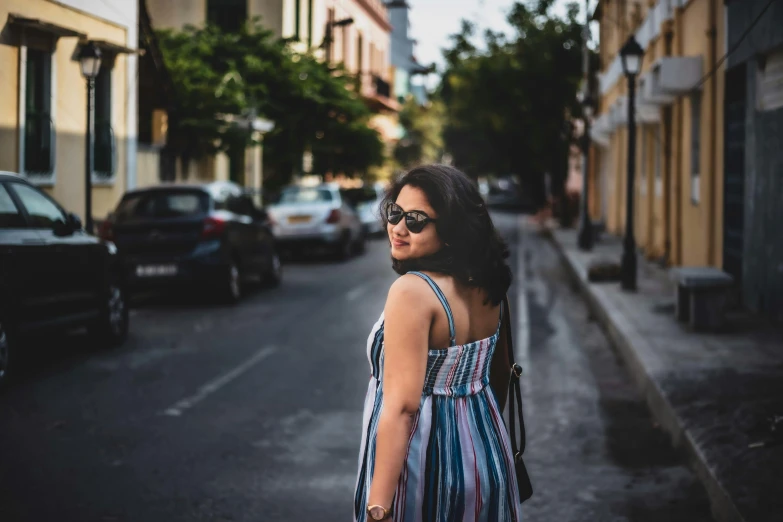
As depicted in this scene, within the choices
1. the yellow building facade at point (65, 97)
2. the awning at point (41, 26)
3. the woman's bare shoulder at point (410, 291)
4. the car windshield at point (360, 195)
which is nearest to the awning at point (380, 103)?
the car windshield at point (360, 195)

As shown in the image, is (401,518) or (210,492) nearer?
(401,518)

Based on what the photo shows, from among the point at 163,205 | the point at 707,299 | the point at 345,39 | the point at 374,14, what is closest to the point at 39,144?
the point at 163,205

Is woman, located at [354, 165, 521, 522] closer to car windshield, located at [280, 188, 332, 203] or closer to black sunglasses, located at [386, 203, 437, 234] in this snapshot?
black sunglasses, located at [386, 203, 437, 234]

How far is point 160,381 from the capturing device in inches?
351

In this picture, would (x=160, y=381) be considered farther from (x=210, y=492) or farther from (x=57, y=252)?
(x=210, y=492)

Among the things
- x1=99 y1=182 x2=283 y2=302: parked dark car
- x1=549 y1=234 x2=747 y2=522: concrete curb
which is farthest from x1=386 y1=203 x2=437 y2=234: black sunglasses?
x1=99 y1=182 x2=283 y2=302: parked dark car

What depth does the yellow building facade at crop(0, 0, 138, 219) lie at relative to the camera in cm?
1384

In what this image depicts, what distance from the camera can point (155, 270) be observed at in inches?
562

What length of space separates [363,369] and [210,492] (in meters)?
3.91

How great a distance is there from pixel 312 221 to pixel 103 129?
492 centimetres

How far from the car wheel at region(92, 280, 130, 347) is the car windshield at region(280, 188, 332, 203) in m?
12.1

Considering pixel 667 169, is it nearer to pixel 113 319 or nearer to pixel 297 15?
pixel 113 319

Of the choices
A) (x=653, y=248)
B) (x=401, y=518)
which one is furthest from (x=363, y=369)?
(x=653, y=248)

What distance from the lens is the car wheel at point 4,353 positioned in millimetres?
8141
